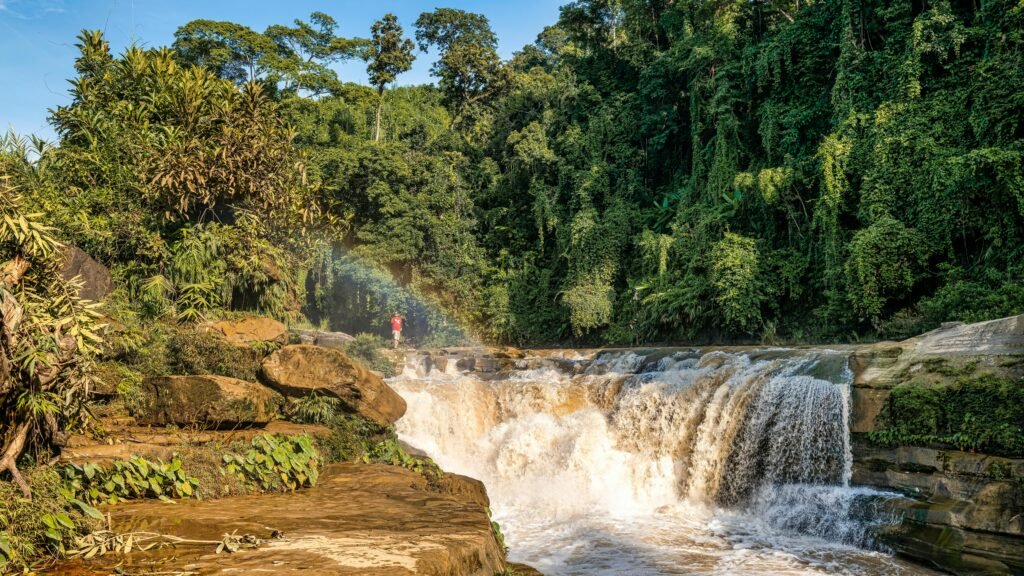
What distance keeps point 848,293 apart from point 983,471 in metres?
9.86

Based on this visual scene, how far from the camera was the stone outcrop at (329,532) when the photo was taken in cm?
395

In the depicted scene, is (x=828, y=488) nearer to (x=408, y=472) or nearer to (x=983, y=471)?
(x=983, y=471)

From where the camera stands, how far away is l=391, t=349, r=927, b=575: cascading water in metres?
7.71

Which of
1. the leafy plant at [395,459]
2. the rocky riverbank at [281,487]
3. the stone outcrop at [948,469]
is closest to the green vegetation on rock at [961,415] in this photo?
the stone outcrop at [948,469]

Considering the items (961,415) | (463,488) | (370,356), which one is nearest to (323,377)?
(463,488)

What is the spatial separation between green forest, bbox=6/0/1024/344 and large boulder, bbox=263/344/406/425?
240cm

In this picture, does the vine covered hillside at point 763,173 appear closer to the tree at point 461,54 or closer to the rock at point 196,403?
the tree at point 461,54

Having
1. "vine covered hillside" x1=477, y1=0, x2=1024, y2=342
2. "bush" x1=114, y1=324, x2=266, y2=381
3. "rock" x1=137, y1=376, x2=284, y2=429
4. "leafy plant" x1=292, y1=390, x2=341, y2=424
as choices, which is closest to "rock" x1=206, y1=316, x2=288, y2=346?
"bush" x1=114, y1=324, x2=266, y2=381

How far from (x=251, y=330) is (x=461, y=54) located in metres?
26.0

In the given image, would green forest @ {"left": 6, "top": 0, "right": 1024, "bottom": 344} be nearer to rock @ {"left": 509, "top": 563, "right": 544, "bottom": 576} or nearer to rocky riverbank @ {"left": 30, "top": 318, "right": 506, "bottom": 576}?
rocky riverbank @ {"left": 30, "top": 318, "right": 506, "bottom": 576}

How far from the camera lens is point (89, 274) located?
967 cm

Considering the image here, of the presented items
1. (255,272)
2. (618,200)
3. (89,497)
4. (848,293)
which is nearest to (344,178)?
(618,200)

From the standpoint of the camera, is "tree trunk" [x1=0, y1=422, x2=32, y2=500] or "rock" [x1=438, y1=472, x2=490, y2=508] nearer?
"tree trunk" [x1=0, y1=422, x2=32, y2=500]

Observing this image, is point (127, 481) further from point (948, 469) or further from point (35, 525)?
point (948, 469)
